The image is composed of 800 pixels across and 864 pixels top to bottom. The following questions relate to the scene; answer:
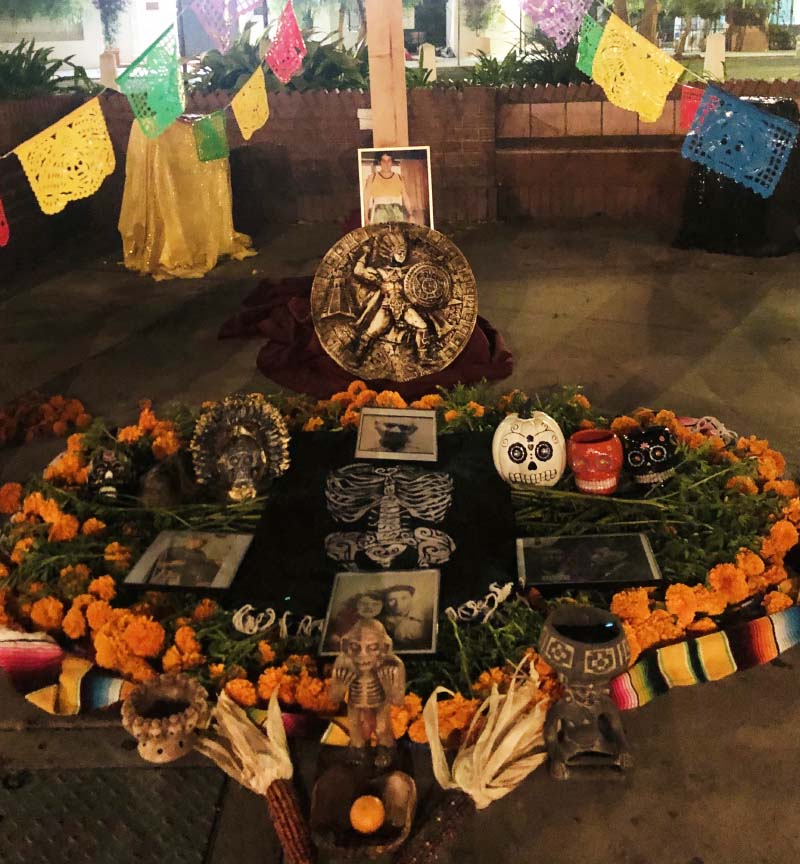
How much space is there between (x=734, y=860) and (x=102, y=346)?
197 inches

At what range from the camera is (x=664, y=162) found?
28.1 feet

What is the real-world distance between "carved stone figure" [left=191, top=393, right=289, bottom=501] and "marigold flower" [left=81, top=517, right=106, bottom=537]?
436mm

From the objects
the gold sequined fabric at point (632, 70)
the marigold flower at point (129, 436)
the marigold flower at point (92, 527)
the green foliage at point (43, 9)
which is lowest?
the marigold flower at point (92, 527)

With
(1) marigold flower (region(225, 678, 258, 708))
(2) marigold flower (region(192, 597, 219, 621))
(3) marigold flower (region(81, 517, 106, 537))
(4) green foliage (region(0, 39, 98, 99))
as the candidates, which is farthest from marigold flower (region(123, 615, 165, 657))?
(4) green foliage (region(0, 39, 98, 99))

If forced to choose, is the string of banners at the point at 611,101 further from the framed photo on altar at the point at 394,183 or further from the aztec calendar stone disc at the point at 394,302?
the aztec calendar stone disc at the point at 394,302

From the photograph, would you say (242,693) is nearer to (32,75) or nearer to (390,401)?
(390,401)

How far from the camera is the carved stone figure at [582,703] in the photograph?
8.22 feet

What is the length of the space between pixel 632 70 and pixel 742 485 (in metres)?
2.44

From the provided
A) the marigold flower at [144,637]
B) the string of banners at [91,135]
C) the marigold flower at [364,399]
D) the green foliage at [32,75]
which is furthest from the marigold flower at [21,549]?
the green foliage at [32,75]

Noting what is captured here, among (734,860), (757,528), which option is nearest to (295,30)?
(757,528)

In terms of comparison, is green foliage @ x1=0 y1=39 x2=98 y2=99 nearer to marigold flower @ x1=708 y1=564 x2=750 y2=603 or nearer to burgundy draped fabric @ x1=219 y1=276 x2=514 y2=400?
burgundy draped fabric @ x1=219 y1=276 x2=514 y2=400

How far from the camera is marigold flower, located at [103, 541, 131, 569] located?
134 inches

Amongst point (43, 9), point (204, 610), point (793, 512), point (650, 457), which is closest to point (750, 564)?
point (793, 512)

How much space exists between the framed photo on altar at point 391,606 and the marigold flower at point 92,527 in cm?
102
